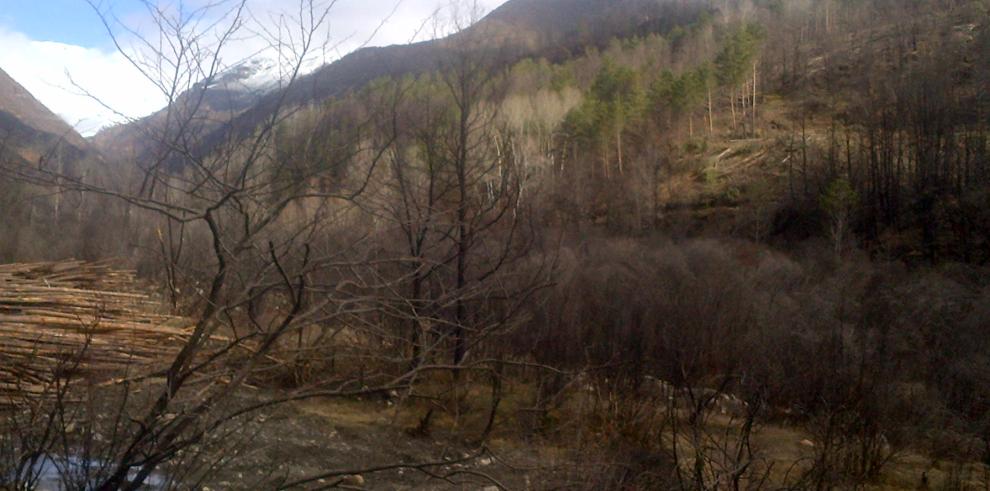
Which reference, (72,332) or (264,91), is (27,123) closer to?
(72,332)

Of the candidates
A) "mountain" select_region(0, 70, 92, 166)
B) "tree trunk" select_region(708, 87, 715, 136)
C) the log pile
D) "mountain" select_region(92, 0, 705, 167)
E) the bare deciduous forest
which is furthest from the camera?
"tree trunk" select_region(708, 87, 715, 136)

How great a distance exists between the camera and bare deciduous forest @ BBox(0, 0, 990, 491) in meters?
3.90

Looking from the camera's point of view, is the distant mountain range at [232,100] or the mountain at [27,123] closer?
the distant mountain range at [232,100]

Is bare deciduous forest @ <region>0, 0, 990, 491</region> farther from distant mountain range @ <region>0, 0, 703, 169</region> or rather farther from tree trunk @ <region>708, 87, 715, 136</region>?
tree trunk @ <region>708, 87, 715, 136</region>

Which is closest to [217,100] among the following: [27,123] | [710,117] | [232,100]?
[232,100]

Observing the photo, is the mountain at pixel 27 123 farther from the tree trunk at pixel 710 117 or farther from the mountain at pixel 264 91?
the tree trunk at pixel 710 117

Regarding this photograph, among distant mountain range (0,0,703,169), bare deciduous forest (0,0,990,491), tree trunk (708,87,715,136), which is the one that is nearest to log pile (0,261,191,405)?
bare deciduous forest (0,0,990,491)

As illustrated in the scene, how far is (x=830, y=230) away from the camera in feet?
100.0

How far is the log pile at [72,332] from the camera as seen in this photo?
5.09 m

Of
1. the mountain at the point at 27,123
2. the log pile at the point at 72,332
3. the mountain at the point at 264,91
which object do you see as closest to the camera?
the mountain at the point at 264,91

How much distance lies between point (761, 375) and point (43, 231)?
1547cm

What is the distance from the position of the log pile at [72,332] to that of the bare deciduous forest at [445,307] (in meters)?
0.03

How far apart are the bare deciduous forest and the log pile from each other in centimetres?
3

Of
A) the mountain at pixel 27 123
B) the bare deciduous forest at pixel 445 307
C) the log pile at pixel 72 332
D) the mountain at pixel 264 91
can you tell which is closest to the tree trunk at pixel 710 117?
the bare deciduous forest at pixel 445 307
